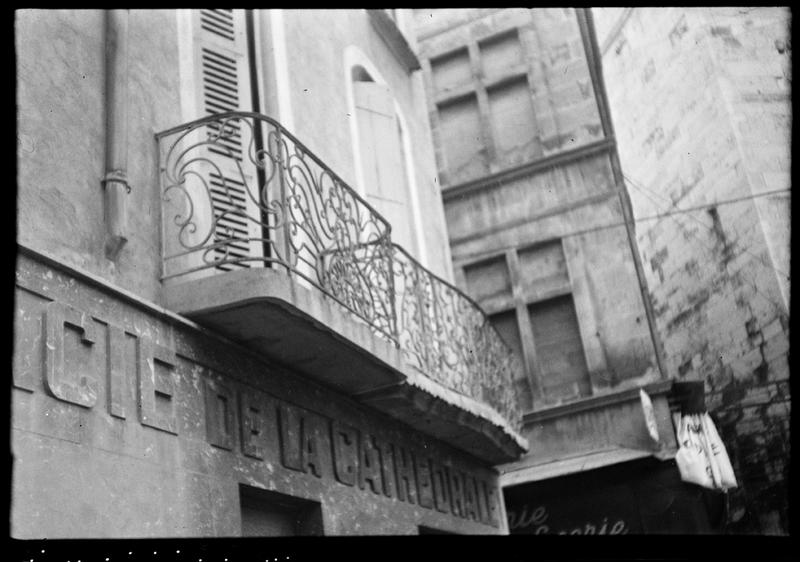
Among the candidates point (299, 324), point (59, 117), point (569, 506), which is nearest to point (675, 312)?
point (569, 506)

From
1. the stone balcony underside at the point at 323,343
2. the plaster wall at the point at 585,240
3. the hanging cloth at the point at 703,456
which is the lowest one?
the stone balcony underside at the point at 323,343

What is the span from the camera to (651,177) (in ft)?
57.1

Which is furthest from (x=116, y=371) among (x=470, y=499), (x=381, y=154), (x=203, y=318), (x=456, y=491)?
(x=470, y=499)

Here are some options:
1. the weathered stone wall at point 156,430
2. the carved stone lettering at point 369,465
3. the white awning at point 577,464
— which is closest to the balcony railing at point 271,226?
the weathered stone wall at point 156,430

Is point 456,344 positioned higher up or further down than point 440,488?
higher up

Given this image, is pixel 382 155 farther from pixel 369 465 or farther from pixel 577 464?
pixel 577 464

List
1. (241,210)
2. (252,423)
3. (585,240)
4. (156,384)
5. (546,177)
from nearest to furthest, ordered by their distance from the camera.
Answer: (156,384) → (252,423) → (241,210) → (585,240) → (546,177)

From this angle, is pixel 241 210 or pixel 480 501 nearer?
pixel 241 210

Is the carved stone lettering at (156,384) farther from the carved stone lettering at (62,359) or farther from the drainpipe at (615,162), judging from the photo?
the drainpipe at (615,162)

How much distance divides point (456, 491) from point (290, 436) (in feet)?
9.73

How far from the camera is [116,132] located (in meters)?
6.32

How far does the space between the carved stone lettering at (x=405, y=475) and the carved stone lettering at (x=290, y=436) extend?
152 cm

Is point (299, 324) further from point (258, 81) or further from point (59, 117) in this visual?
point (258, 81)

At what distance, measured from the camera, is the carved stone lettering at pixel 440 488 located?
9258 millimetres
